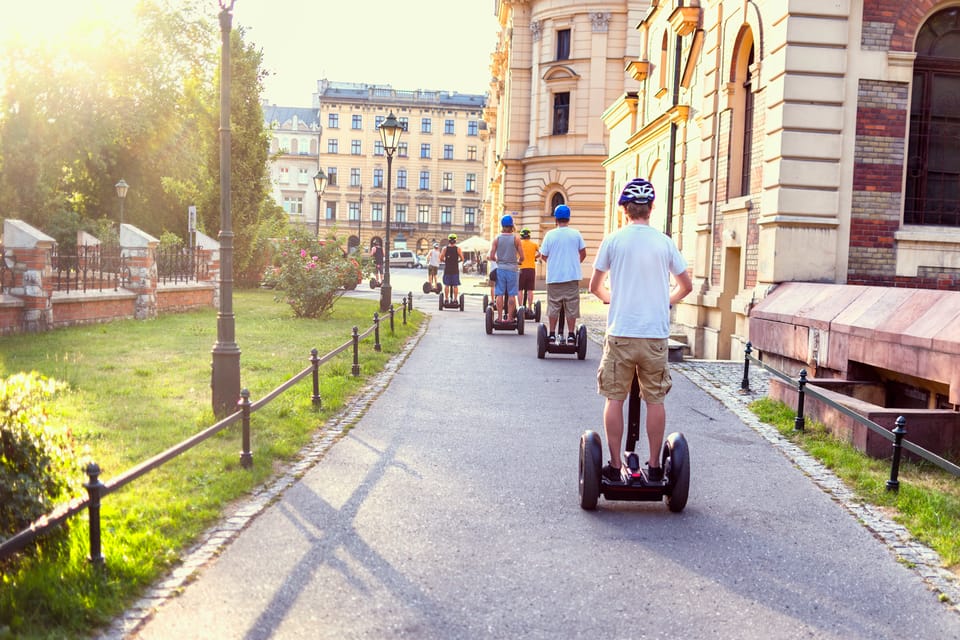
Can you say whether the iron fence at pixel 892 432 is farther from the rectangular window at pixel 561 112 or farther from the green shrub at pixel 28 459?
the rectangular window at pixel 561 112

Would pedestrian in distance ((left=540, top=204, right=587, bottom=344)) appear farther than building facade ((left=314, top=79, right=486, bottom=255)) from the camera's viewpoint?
No

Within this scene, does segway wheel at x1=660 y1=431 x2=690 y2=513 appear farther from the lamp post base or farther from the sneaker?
the lamp post base

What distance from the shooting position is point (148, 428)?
24.9 ft

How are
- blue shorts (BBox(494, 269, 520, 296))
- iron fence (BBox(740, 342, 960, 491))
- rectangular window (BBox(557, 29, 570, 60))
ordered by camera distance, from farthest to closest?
rectangular window (BBox(557, 29, 570, 60)) → blue shorts (BBox(494, 269, 520, 296)) → iron fence (BBox(740, 342, 960, 491))

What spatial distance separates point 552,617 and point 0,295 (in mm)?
12418

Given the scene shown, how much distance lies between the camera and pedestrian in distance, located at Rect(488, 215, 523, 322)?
1511cm

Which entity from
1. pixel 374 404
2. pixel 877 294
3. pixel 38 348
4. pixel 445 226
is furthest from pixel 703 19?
pixel 445 226

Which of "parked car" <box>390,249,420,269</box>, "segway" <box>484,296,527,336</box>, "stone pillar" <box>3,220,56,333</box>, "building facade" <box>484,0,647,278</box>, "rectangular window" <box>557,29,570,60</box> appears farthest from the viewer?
"parked car" <box>390,249,420,269</box>

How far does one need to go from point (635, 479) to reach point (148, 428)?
4.24 m

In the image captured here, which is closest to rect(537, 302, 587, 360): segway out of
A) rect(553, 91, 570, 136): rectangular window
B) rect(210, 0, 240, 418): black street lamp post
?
rect(210, 0, 240, 418): black street lamp post

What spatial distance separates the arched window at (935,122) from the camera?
12.8 meters

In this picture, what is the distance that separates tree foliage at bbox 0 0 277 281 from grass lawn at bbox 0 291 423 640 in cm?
1471

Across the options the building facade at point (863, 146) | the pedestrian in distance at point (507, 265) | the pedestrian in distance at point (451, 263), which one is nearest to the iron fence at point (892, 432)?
the building facade at point (863, 146)

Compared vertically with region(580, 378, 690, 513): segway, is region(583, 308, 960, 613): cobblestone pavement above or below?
below
